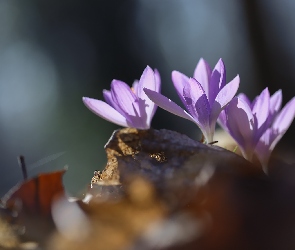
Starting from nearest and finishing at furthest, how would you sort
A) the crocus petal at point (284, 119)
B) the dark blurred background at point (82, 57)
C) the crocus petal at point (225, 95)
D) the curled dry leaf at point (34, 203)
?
the curled dry leaf at point (34, 203) < the crocus petal at point (225, 95) < the crocus petal at point (284, 119) < the dark blurred background at point (82, 57)

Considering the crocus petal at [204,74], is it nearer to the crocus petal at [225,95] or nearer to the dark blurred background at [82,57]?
the crocus petal at [225,95]

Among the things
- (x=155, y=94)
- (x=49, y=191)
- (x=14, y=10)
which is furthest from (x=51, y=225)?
(x=14, y=10)

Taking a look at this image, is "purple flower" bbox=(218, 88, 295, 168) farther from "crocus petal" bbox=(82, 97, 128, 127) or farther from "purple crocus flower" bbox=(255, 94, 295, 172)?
"crocus petal" bbox=(82, 97, 128, 127)

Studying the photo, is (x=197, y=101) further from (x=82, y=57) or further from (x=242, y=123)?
(x=82, y=57)

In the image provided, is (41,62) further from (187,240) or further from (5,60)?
(187,240)

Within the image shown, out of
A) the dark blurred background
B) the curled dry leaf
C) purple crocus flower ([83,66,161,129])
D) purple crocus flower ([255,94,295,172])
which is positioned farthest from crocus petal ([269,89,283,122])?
the dark blurred background

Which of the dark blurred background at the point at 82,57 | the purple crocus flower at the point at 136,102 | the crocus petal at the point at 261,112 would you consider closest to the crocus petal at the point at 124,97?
the purple crocus flower at the point at 136,102
